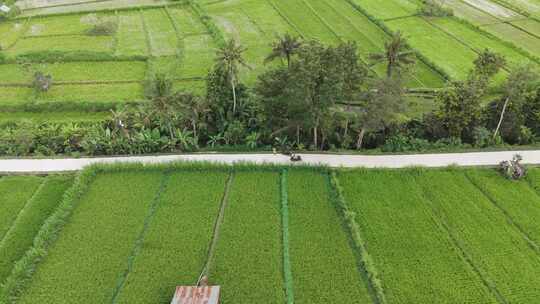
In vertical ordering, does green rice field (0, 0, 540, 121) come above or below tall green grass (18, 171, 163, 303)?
above

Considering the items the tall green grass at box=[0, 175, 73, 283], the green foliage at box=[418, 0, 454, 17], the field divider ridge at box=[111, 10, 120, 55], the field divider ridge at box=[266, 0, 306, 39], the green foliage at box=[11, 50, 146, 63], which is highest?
the green foliage at box=[418, 0, 454, 17]

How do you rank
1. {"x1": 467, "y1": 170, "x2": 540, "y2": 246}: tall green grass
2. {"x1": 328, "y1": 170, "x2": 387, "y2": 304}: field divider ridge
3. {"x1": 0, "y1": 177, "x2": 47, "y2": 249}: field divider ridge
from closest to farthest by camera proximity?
1. {"x1": 328, "y1": 170, "x2": 387, "y2": 304}: field divider ridge
2. {"x1": 467, "y1": 170, "x2": 540, "y2": 246}: tall green grass
3. {"x1": 0, "y1": 177, "x2": 47, "y2": 249}: field divider ridge

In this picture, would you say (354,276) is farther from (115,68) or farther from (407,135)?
(115,68)

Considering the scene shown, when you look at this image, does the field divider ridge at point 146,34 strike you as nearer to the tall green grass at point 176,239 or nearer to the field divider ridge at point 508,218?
the tall green grass at point 176,239

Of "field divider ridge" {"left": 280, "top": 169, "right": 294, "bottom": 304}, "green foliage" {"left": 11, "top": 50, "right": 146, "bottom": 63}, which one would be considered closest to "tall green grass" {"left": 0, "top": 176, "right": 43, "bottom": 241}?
"field divider ridge" {"left": 280, "top": 169, "right": 294, "bottom": 304}

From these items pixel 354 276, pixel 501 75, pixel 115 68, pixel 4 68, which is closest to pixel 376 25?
pixel 501 75

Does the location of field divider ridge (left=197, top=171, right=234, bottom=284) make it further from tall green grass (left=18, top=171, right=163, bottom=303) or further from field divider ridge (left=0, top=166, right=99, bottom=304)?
field divider ridge (left=0, top=166, right=99, bottom=304)

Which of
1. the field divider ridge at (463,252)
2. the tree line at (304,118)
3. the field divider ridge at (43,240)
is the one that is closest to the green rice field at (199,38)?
the tree line at (304,118)

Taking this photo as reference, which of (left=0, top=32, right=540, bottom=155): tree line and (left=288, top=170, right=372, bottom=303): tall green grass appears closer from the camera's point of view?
(left=288, top=170, right=372, bottom=303): tall green grass
